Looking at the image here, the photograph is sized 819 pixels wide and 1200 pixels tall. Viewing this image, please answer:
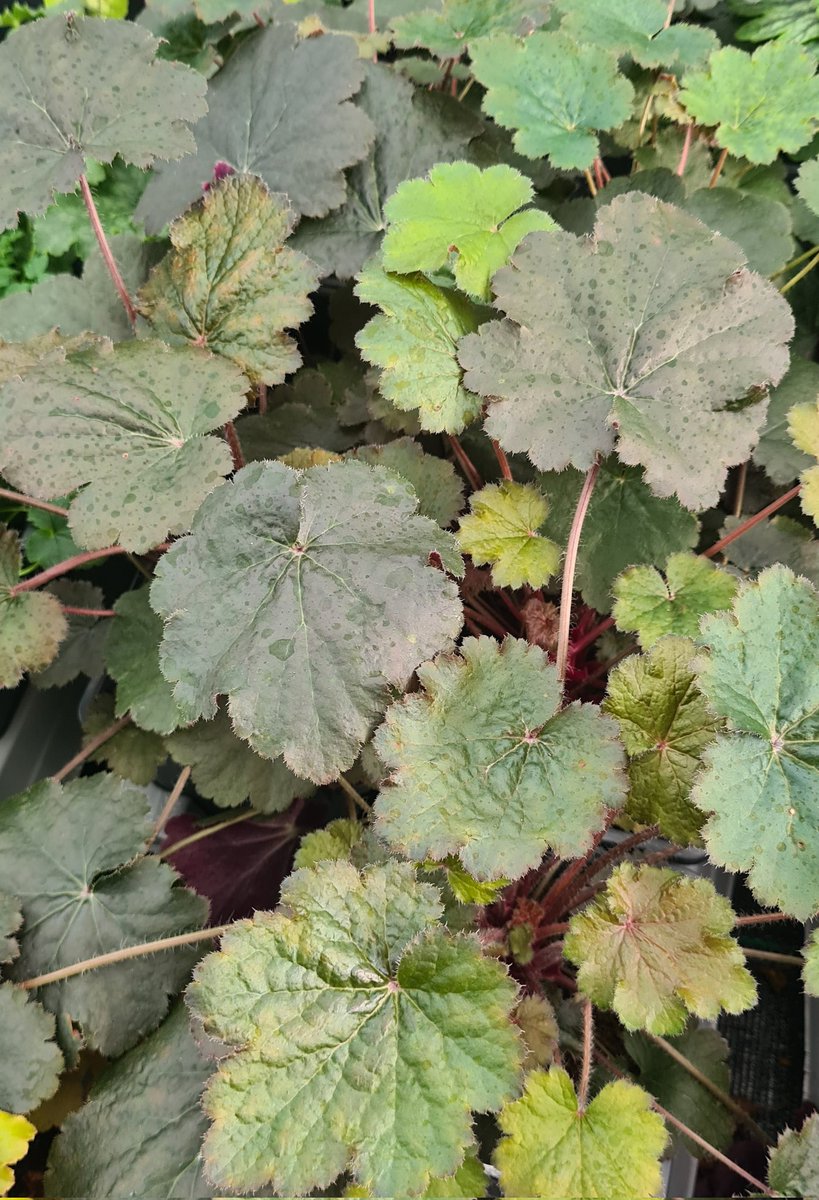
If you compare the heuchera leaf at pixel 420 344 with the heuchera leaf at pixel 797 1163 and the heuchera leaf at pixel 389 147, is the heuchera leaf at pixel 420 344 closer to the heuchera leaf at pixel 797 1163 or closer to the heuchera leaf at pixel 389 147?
the heuchera leaf at pixel 389 147

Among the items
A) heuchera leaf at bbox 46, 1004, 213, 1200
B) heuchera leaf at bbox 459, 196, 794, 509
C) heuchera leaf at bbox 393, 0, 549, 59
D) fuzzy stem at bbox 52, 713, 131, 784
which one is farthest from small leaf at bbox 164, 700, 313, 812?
heuchera leaf at bbox 393, 0, 549, 59

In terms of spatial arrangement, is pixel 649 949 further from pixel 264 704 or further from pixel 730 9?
pixel 730 9

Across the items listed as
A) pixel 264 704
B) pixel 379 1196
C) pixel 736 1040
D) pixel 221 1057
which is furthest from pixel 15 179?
pixel 736 1040

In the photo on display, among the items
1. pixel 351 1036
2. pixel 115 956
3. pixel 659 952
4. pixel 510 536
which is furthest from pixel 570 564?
pixel 115 956

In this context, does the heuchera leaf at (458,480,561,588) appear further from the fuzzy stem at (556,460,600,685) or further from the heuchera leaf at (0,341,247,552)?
the heuchera leaf at (0,341,247,552)

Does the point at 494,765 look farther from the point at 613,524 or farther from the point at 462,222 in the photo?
the point at 462,222

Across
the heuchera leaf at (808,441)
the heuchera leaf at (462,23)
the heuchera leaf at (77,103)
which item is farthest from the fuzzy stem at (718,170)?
the heuchera leaf at (77,103)
